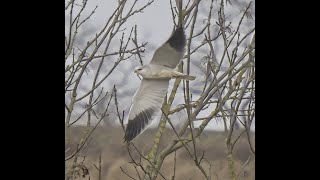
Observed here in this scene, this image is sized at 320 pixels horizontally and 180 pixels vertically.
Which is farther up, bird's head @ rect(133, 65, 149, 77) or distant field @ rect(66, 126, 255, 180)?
bird's head @ rect(133, 65, 149, 77)

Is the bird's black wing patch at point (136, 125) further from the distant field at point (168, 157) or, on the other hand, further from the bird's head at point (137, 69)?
the bird's head at point (137, 69)

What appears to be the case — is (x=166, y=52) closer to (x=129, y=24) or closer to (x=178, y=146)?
(x=129, y=24)

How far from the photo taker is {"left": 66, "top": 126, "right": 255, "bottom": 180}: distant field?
164cm

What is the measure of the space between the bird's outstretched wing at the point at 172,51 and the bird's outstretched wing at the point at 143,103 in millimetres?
59

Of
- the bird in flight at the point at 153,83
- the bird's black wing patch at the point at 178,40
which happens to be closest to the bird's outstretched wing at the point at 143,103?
the bird in flight at the point at 153,83

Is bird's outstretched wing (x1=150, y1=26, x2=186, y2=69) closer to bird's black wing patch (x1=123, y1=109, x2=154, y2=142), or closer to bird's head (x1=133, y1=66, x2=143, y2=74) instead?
→ bird's head (x1=133, y1=66, x2=143, y2=74)

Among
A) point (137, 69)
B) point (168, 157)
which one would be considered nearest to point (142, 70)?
point (137, 69)

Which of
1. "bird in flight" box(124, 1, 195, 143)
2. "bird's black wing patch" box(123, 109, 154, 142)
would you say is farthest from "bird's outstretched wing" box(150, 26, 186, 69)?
"bird's black wing patch" box(123, 109, 154, 142)

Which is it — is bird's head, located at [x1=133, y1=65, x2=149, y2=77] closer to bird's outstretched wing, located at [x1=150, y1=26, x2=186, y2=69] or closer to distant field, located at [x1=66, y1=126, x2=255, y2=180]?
bird's outstretched wing, located at [x1=150, y1=26, x2=186, y2=69]

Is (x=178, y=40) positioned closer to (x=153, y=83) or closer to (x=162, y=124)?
(x=153, y=83)

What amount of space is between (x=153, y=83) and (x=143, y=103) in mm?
69

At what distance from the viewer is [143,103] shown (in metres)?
1.66

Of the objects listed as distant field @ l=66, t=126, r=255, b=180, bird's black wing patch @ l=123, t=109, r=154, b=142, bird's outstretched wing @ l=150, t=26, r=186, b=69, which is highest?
bird's outstretched wing @ l=150, t=26, r=186, b=69
